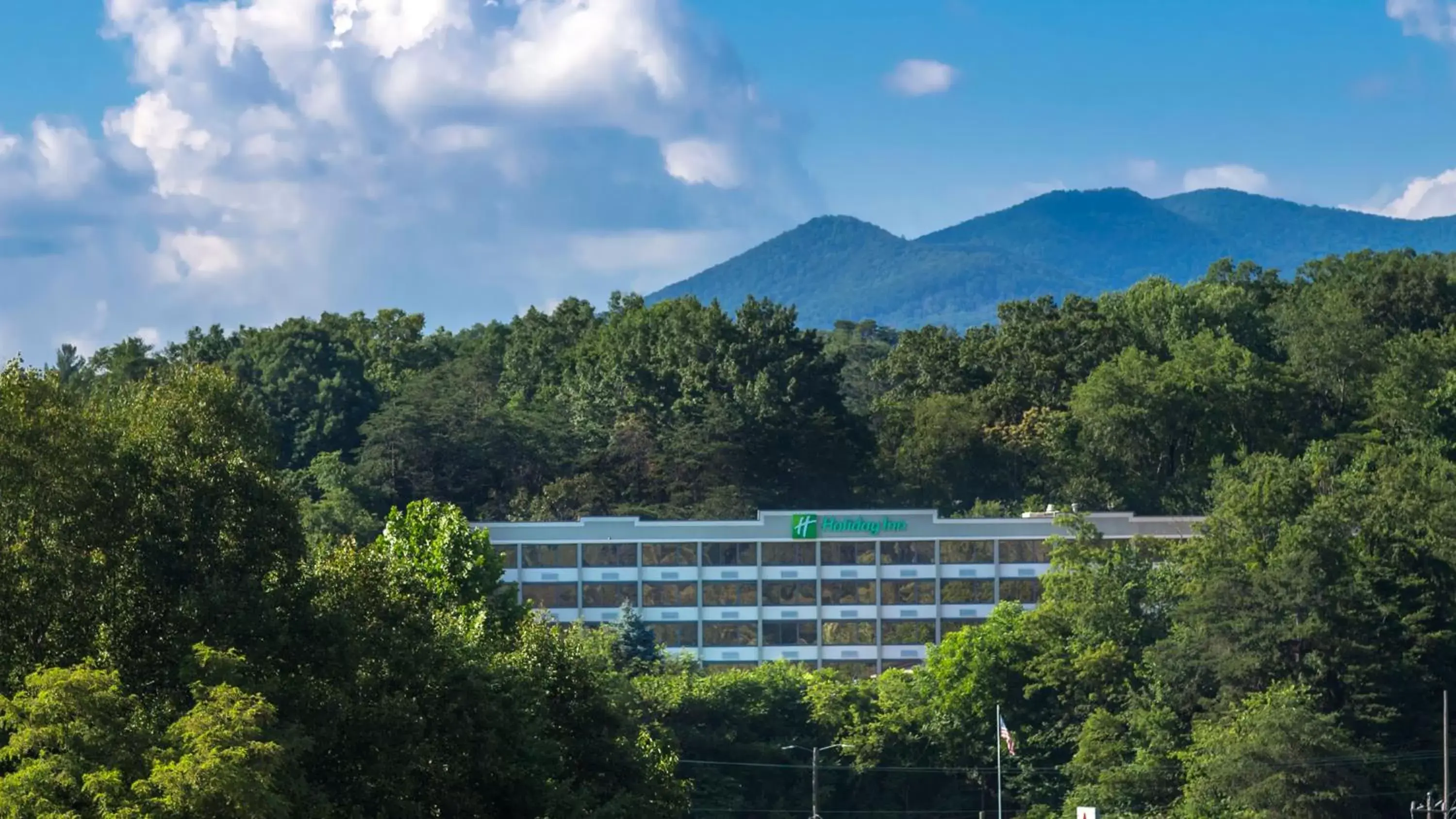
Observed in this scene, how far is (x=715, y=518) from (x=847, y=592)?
741 centimetres

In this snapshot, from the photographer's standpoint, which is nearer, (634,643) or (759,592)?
(634,643)

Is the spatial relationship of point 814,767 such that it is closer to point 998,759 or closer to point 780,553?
point 998,759

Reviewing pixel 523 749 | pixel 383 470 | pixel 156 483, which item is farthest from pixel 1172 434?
pixel 156 483

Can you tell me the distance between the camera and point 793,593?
85500 mm

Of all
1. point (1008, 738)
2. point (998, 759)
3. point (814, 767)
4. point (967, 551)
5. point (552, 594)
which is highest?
point (967, 551)

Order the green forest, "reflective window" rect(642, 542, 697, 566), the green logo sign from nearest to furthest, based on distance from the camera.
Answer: the green forest → "reflective window" rect(642, 542, 697, 566) → the green logo sign

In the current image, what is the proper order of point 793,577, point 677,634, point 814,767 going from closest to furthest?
point 814,767 < point 677,634 < point 793,577

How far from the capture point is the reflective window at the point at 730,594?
8500cm

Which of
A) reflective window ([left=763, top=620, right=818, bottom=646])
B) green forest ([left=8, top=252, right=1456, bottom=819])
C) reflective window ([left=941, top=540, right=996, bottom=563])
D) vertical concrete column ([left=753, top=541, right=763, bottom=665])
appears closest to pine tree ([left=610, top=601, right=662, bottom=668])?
green forest ([left=8, top=252, right=1456, bottom=819])

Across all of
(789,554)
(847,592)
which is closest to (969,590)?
(847,592)

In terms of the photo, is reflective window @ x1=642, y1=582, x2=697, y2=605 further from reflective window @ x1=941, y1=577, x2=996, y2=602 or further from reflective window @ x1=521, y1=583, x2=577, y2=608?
reflective window @ x1=941, y1=577, x2=996, y2=602

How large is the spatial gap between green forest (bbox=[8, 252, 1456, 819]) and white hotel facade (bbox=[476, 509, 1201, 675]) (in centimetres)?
484

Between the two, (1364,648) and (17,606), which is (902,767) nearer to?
(1364,648)

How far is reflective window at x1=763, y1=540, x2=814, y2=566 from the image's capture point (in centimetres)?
8525
